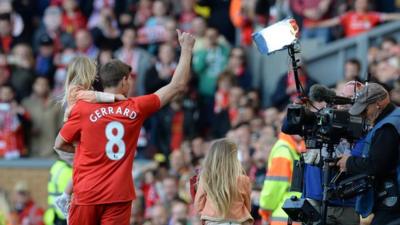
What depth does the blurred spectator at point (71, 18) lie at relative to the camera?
19859 millimetres

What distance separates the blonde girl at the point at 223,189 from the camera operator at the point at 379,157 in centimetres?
97

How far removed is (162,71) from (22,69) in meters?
2.40

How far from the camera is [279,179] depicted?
36.7 ft

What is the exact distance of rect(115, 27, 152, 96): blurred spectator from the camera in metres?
18.2

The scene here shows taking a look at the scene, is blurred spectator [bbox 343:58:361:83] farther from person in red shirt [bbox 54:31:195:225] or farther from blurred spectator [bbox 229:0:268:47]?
person in red shirt [bbox 54:31:195:225]

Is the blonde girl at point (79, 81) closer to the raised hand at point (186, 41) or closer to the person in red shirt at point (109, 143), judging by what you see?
the person in red shirt at point (109, 143)

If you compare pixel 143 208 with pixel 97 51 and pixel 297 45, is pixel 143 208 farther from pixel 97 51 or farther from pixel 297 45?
pixel 297 45

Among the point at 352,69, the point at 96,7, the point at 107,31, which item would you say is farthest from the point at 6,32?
the point at 352,69

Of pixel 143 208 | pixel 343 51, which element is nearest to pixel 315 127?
pixel 143 208

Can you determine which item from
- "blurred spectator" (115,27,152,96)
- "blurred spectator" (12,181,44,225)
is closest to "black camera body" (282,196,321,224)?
"blurred spectator" (12,181,44,225)

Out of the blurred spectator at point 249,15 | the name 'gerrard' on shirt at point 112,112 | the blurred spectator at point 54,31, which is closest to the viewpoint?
the name 'gerrard' on shirt at point 112,112

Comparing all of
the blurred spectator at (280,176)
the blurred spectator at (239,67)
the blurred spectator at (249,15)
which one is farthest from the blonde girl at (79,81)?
the blurred spectator at (249,15)

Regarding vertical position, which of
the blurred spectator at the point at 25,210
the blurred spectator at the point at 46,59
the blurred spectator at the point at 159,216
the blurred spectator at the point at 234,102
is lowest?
the blurred spectator at the point at 25,210

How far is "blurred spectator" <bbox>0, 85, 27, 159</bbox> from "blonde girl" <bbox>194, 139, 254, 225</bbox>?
831cm
